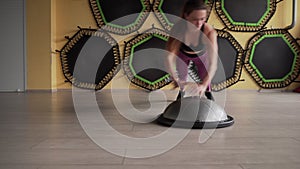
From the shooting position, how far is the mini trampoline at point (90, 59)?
2.53m

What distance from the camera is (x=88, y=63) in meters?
2.54

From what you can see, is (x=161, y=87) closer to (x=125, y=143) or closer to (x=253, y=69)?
(x=253, y=69)

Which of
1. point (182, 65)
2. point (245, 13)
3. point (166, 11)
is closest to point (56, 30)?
point (166, 11)

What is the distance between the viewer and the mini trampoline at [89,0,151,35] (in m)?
2.52

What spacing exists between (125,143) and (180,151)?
176 mm

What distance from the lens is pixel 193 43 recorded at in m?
1.38

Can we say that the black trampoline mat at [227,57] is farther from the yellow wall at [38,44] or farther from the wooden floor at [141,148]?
the yellow wall at [38,44]

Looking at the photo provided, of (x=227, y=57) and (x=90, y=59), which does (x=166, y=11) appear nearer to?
(x=227, y=57)

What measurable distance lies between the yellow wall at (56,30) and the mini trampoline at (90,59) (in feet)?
0.19

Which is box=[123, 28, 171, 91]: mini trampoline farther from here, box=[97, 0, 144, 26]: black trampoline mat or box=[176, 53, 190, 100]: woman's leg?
box=[176, 53, 190, 100]: woman's leg

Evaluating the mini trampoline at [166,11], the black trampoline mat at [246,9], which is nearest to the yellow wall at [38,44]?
the mini trampoline at [166,11]

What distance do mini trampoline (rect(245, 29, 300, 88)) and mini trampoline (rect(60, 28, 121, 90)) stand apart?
121 cm

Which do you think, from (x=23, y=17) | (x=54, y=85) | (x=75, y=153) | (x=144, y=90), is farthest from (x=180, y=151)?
(x=23, y=17)

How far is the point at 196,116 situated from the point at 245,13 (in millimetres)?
1817
